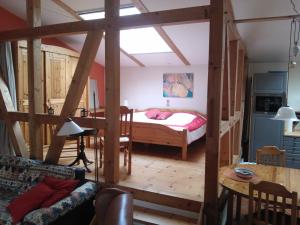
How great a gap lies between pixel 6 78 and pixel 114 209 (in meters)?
3.61

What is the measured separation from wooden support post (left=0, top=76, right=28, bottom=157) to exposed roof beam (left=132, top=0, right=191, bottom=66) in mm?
2421

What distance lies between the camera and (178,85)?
20.7 feet

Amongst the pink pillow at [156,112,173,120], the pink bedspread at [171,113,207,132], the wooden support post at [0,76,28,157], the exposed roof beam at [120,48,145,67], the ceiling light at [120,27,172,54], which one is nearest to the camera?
the wooden support post at [0,76,28,157]

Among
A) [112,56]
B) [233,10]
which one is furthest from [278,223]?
[233,10]

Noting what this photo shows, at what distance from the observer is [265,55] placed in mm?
5098

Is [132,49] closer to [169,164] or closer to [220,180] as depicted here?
[169,164]

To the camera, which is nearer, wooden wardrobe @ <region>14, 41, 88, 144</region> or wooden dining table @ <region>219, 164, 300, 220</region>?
wooden dining table @ <region>219, 164, 300, 220</region>

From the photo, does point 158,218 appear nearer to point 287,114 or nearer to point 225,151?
point 225,151

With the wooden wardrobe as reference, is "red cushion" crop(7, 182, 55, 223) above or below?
below

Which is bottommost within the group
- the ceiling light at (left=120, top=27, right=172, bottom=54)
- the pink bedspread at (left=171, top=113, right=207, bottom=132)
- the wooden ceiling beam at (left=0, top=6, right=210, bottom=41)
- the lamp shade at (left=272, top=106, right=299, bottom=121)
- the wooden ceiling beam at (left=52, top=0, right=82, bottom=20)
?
the pink bedspread at (left=171, top=113, right=207, bottom=132)

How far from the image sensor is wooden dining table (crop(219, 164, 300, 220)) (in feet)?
8.04

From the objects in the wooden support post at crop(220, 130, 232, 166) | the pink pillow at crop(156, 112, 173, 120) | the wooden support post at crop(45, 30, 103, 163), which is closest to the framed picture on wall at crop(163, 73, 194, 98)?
the pink pillow at crop(156, 112, 173, 120)

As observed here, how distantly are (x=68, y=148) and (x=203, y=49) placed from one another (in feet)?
11.1

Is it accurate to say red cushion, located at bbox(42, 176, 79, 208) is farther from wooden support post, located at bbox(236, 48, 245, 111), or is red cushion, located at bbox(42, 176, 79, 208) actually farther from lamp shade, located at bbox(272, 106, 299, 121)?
wooden support post, located at bbox(236, 48, 245, 111)
